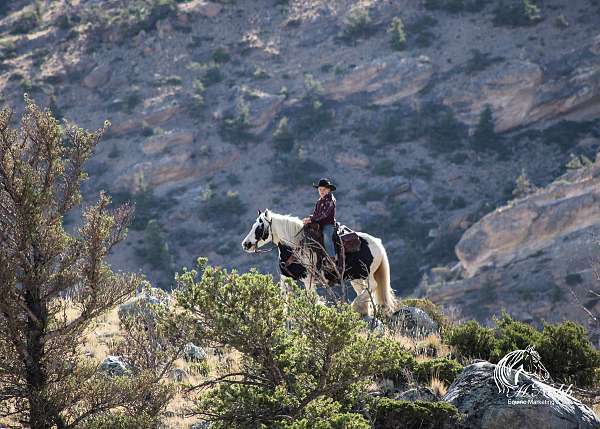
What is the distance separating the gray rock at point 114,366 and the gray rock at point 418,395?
4080 millimetres

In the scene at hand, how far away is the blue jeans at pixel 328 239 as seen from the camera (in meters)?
16.3

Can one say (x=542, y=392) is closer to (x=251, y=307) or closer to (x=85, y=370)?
(x=251, y=307)

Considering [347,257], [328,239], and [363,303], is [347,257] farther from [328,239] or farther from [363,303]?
[363,303]

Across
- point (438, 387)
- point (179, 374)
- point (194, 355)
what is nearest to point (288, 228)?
point (194, 355)

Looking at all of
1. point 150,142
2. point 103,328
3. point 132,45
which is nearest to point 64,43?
point 132,45

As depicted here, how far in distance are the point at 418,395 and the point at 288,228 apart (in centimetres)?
624

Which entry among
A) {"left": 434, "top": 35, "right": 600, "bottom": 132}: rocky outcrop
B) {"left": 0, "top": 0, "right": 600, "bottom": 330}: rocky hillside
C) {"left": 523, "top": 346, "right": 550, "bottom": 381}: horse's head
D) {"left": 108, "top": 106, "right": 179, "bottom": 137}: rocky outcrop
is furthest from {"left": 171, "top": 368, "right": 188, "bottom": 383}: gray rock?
{"left": 108, "top": 106, "right": 179, "bottom": 137}: rocky outcrop

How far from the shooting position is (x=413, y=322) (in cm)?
1596

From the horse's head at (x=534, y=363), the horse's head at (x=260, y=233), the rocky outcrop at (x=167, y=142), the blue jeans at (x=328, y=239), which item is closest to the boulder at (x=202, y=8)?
the rocky outcrop at (x=167, y=142)

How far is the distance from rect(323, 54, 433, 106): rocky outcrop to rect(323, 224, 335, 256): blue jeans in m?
66.2

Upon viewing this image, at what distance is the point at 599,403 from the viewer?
35.8ft

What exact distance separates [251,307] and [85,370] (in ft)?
7.41

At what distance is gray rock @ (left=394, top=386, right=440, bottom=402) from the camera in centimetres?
1093

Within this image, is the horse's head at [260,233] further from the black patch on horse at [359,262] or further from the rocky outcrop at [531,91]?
the rocky outcrop at [531,91]
